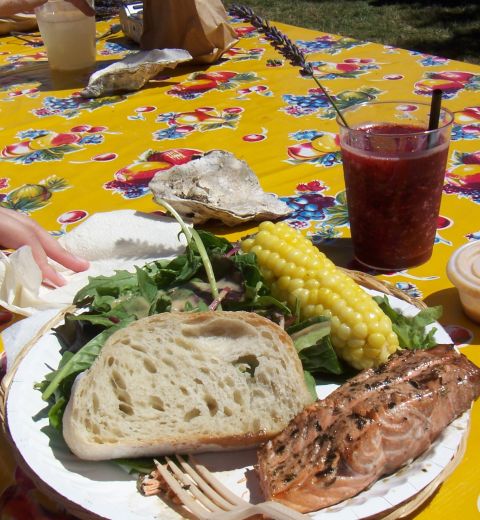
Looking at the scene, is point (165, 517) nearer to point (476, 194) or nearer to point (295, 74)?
point (476, 194)

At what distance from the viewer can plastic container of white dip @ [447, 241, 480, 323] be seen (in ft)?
3.07

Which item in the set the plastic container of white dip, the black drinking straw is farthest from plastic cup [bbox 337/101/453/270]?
the plastic container of white dip

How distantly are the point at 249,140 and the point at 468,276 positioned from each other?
96 centimetres

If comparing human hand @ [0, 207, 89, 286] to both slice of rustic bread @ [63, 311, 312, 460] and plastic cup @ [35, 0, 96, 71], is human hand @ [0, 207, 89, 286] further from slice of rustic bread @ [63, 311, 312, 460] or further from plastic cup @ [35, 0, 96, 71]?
plastic cup @ [35, 0, 96, 71]

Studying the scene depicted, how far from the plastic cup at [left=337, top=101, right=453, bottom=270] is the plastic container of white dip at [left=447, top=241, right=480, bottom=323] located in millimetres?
131

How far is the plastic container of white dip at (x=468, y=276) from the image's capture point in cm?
93

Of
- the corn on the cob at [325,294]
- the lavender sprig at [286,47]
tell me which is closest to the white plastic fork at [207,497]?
the corn on the cob at [325,294]

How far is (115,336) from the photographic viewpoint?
2.64 ft

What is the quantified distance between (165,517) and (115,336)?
0.80ft

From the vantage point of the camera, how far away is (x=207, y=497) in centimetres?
68

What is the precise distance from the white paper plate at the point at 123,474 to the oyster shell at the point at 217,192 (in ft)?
1.78

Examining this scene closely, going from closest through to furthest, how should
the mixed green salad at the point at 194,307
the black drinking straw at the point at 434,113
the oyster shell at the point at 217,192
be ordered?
the mixed green salad at the point at 194,307 → the black drinking straw at the point at 434,113 → the oyster shell at the point at 217,192

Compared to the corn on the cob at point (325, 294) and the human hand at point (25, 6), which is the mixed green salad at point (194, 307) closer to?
the corn on the cob at point (325, 294)

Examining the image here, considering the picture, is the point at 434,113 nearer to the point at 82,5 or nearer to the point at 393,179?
the point at 393,179
